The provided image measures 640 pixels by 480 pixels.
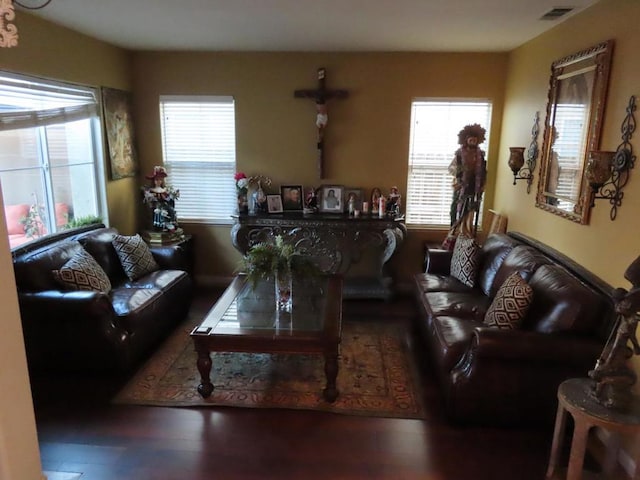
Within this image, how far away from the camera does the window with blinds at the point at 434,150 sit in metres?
4.62

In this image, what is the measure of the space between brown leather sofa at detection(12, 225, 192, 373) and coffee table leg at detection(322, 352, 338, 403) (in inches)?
54.9

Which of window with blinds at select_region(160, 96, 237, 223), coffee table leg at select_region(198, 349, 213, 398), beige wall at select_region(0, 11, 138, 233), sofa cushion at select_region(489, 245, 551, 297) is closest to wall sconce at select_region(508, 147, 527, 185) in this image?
sofa cushion at select_region(489, 245, 551, 297)

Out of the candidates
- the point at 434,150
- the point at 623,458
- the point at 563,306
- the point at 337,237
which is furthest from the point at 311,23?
the point at 623,458

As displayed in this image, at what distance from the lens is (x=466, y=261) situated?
3809mm

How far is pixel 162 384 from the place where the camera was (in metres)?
3.04

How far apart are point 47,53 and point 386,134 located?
3.05 metres

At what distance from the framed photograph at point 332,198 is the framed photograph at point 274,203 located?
1.46 feet

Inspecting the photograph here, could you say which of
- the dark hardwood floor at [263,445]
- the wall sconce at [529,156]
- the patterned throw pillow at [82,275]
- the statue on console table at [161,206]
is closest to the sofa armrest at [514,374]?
the dark hardwood floor at [263,445]

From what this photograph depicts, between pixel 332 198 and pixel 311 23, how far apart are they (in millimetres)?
1823

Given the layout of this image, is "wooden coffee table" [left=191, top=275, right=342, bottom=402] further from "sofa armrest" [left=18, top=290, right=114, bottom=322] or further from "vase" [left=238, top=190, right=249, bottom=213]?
"vase" [left=238, top=190, right=249, bottom=213]

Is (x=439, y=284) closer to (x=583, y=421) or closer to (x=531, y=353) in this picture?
(x=531, y=353)

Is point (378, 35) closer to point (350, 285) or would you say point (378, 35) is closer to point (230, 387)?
point (350, 285)

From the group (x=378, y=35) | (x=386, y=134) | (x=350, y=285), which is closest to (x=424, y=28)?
(x=378, y=35)

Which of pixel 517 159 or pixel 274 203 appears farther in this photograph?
pixel 274 203
